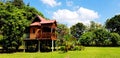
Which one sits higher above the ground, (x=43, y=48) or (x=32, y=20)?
(x=32, y=20)

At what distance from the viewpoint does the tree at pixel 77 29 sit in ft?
343

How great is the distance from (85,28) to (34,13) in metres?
57.8

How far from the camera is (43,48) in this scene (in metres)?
46.3

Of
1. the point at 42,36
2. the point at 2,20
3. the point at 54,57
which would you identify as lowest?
the point at 54,57

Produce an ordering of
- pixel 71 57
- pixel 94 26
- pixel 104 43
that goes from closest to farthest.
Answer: pixel 71 57, pixel 104 43, pixel 94 26

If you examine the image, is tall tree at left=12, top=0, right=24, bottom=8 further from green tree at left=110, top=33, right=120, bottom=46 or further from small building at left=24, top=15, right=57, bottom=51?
green tree at left=110, top=33, right=120, bottom=46

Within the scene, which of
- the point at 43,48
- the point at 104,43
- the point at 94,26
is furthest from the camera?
the point at 94,26

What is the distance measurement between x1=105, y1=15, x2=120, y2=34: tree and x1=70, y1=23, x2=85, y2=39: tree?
43.4ft

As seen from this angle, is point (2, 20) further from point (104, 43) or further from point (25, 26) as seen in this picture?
point (104, 43)

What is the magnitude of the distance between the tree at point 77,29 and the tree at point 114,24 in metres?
13.2

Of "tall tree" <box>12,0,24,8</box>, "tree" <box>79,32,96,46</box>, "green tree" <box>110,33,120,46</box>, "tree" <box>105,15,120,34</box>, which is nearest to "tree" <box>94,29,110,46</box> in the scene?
"tree" <box>79,32,96,46</box>

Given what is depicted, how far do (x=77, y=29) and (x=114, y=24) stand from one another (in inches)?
778

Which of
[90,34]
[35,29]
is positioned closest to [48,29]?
[35,29]

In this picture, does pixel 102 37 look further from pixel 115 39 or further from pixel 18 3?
pixel 18 3
